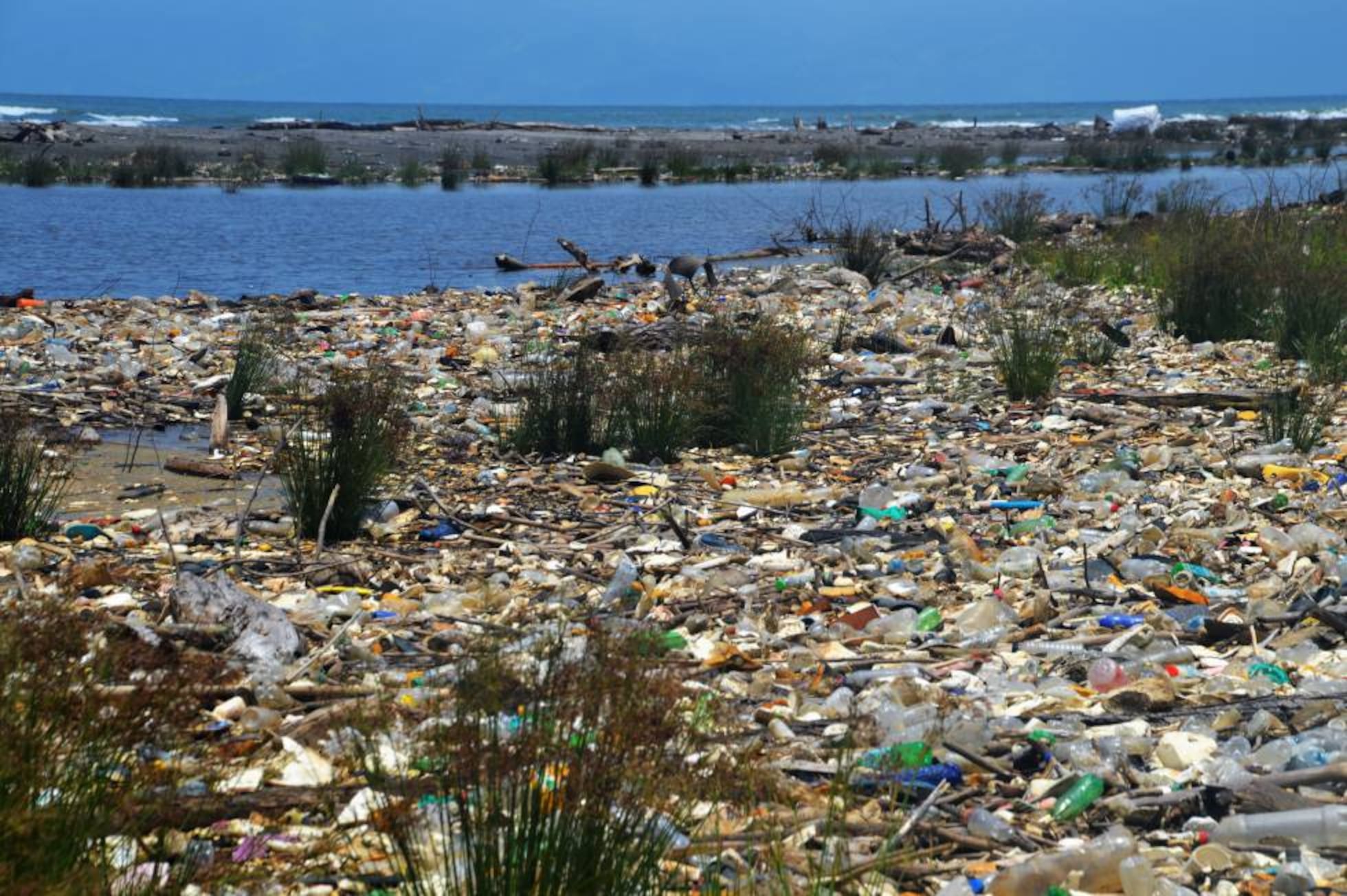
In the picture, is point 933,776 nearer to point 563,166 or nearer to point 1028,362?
point 1028,362

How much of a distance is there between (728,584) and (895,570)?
62cm

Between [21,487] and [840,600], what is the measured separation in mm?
3080

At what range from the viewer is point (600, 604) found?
15.3 ft

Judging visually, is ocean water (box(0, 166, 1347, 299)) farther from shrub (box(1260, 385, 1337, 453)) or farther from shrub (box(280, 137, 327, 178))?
shrub (box(1260, 385, 1337, 453))

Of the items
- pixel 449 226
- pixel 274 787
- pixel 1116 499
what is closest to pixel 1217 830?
pixel 274 787

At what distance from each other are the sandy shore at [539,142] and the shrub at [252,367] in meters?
25.4

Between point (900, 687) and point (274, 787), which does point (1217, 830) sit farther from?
point (274, 787)

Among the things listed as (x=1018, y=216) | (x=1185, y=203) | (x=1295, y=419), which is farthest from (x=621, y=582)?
(x=1018, y=216)

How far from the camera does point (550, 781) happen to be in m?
2.22

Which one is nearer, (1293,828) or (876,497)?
(1293,828)

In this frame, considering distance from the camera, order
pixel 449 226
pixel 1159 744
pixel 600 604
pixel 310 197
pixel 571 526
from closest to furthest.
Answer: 1. pixel 1159 744
2. pixel 600 604
3. pixel 571 526
4. pixel 449 226
5. pixel 310 197

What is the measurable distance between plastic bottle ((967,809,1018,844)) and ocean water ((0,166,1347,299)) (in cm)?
1089

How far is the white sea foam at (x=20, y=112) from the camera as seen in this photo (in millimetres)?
60213

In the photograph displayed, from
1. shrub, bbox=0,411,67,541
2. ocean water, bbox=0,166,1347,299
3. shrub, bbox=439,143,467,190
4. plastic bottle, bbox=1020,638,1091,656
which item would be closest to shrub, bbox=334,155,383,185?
ocean water, bbox=0,166,1347,299
